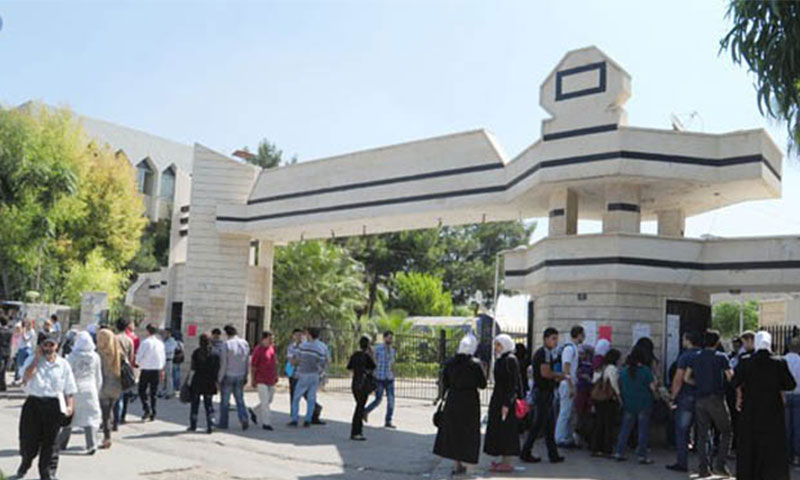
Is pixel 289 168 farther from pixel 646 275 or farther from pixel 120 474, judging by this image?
pixel 120 474

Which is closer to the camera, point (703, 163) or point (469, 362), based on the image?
point (469, 362)

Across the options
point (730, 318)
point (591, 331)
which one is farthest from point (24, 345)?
point (730, 318)

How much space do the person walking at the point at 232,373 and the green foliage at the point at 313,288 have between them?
20611 millimetres

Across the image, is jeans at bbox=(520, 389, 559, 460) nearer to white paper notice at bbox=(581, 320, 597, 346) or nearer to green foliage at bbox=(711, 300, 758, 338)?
white paper notice at bbox=(581, 320, 597, 346)

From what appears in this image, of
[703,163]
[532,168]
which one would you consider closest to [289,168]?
[532,168]

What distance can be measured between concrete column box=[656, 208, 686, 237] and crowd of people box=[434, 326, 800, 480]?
205 inches

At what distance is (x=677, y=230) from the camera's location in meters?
17.9

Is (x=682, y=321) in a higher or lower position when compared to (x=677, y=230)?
lower

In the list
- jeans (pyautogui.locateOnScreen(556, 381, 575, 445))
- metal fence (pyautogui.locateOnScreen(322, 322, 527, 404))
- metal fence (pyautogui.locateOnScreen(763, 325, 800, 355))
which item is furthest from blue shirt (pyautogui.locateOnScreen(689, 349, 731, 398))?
metal fence (pyautogui.locateOnScreen(322, 322, 527, 404))

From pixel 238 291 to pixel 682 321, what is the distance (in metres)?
12.6

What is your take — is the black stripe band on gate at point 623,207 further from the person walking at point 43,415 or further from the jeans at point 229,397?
the person walking at point 43,415

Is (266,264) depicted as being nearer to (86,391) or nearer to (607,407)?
(86,391)

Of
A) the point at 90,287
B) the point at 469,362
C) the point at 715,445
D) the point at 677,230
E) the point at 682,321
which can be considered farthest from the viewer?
the point at 90,287

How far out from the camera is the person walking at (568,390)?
39.4 ft
